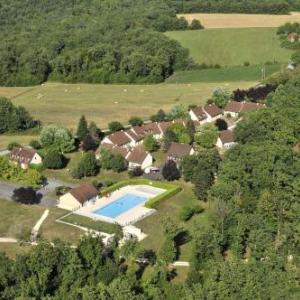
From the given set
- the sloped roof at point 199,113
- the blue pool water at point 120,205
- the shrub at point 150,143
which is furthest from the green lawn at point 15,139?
the blue pool water at point 120,205

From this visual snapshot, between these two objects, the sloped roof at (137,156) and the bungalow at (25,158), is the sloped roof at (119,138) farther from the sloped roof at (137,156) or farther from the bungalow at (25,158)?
the bungalow at (25,158)

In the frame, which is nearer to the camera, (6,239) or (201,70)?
(6,239)

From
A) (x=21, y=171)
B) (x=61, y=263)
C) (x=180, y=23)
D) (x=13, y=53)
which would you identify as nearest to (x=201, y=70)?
(x=180, y=23)

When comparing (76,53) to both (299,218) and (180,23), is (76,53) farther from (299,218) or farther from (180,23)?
(299,218)

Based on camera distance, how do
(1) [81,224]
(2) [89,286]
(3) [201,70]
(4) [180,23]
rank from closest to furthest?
(2) [89,286], (1) [81,224], (3) [201,70], (4) [180,23]

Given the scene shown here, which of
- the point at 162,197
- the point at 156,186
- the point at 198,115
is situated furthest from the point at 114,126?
the point at 162,197

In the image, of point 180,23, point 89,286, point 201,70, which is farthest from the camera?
point 180,23

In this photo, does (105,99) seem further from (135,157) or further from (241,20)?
(241,20)
